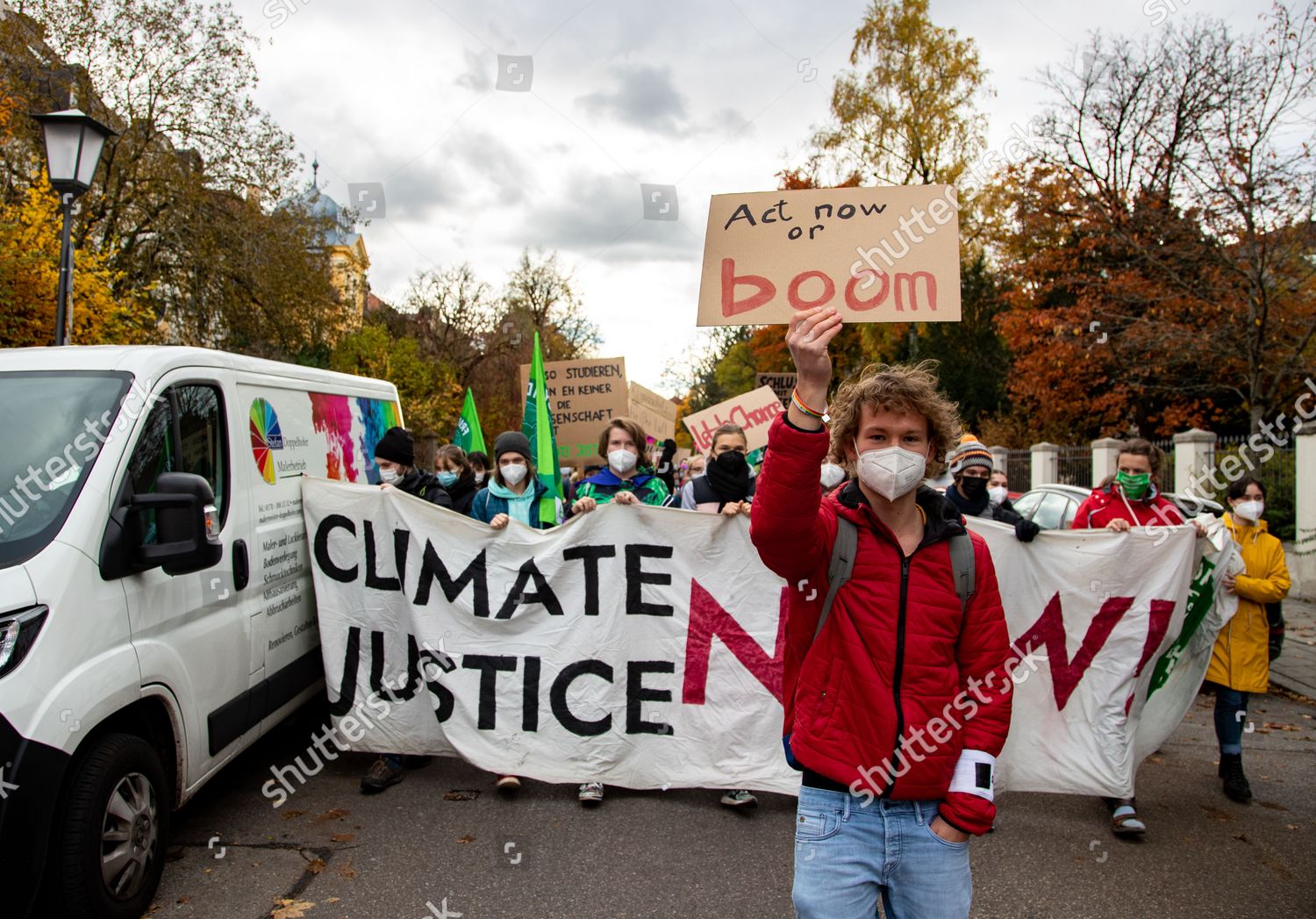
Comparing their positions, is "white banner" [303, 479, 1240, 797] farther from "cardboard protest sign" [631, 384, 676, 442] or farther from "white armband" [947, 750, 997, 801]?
"cardboard protest sign" [631, 384, 676, 442]

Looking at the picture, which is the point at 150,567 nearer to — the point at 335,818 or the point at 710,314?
the point at 335,818

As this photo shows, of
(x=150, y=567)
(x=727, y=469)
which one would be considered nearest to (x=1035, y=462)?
(x=727, y=469)

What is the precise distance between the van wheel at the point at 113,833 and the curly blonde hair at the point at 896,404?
277cm

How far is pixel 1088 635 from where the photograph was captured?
14.9 ft

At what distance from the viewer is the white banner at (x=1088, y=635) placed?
4477 millimetres

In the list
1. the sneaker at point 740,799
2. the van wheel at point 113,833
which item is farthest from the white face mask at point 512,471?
the van wheel at point 113,833

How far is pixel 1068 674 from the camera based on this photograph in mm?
4543

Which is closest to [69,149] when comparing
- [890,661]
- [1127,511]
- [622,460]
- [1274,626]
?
[622,460]

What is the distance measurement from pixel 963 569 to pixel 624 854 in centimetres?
256

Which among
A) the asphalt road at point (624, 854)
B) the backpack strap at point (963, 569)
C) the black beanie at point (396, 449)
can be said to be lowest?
the asphalt road at point (624, 854)

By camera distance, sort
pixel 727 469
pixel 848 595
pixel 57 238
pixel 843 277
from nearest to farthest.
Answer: pixel 848 595 → pixel 843 277 → pixel 727 469 → pixel 57 238

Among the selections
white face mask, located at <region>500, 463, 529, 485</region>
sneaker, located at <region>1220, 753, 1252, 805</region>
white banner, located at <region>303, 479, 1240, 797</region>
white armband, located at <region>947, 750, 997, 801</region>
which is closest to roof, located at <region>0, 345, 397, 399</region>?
white banner, located at <region>303, 479, 1240, 797</region>

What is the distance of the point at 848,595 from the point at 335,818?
337 centimetres

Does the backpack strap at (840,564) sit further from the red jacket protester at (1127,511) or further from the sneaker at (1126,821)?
the red jacket protester at (1127,511)
